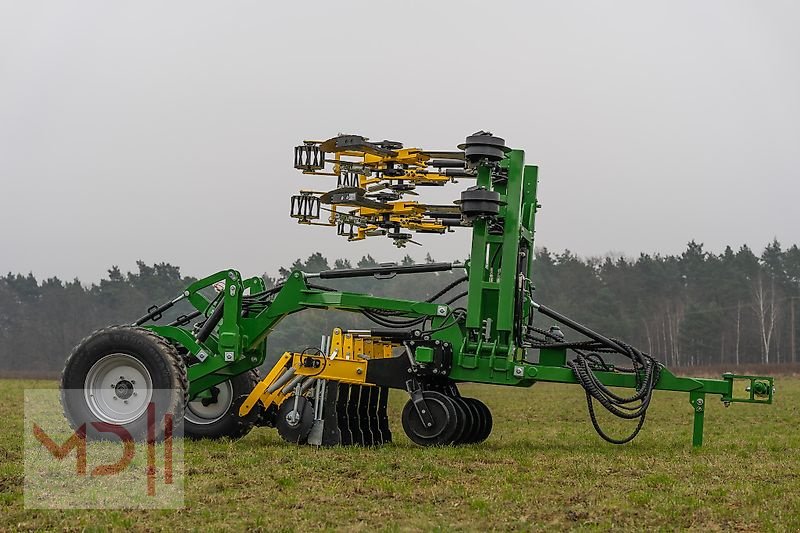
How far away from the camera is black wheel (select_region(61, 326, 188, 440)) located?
13516mm

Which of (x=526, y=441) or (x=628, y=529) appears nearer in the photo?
(x=628, y=529)

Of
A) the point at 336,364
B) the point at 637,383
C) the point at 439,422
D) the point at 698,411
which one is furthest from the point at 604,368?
the point at 336,364

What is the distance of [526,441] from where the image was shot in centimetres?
1616

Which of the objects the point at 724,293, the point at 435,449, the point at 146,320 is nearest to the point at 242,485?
the point at 435,449

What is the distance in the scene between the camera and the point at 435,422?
13617 millimetres

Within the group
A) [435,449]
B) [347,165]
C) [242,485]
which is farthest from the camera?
[347,165]

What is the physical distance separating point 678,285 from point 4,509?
7220cm

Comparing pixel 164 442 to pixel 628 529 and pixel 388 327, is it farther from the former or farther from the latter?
pixel 628 529

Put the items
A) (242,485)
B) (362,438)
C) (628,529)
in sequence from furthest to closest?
(362,438), (242,485), (628,529)

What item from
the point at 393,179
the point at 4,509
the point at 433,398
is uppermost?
the point at 393,179

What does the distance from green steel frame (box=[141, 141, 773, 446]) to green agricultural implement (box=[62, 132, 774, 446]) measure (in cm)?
2

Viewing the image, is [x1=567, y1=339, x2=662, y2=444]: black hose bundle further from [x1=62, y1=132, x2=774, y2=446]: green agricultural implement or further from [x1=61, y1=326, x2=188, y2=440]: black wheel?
[x1=61, y1=326, x2=188, y2=440]: black wheel

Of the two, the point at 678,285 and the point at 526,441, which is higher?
the point at 678,285

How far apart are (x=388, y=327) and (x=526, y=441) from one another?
298cm
